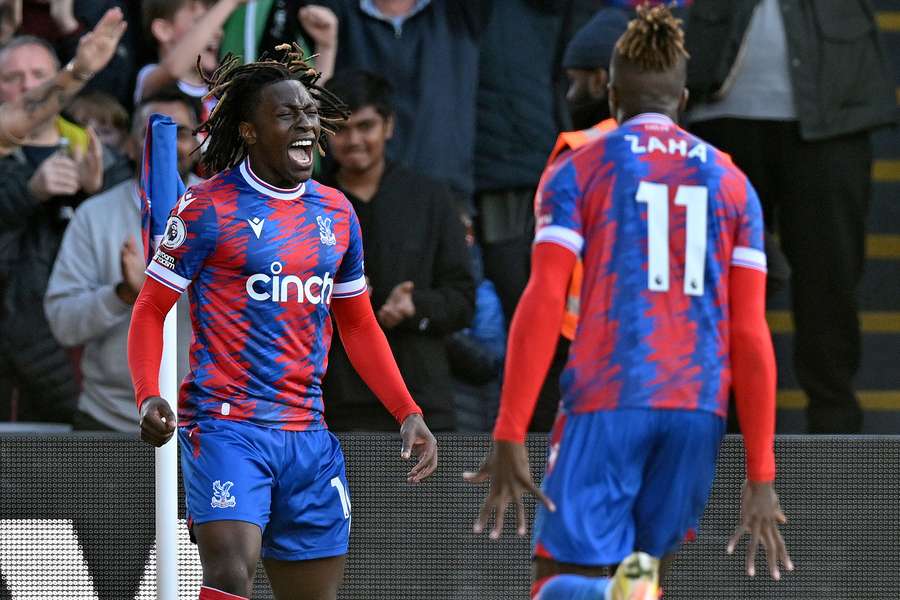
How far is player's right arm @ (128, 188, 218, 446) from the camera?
4.71 meters

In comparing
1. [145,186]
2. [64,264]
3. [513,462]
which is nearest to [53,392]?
[64,264]

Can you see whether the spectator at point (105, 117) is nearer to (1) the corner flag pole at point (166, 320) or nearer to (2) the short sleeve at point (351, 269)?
(1) the corner flag pole at point (166, 320)

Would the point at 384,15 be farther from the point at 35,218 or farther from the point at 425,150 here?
the point at 35,218

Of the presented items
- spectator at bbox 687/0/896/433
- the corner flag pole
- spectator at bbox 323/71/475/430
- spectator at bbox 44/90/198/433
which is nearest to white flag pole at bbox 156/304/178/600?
the corner flag pole

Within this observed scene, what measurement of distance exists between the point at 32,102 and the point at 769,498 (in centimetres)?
407

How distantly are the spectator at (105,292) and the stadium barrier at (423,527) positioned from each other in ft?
2.71

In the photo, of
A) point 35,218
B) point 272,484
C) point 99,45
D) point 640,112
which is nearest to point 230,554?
point 272,484

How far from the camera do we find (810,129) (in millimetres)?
7387

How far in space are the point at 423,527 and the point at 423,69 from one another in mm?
2577

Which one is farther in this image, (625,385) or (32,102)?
(32,102)

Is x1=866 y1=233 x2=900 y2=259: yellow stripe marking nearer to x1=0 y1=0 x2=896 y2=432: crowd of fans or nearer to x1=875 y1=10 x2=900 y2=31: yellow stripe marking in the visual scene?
x1=0 y1=0 x2=896 y2=432: crowd of fans

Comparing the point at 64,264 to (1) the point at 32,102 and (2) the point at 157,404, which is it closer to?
(1) the point at 32,102

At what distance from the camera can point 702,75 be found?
7.39m

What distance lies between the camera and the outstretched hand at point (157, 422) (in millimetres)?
4492
